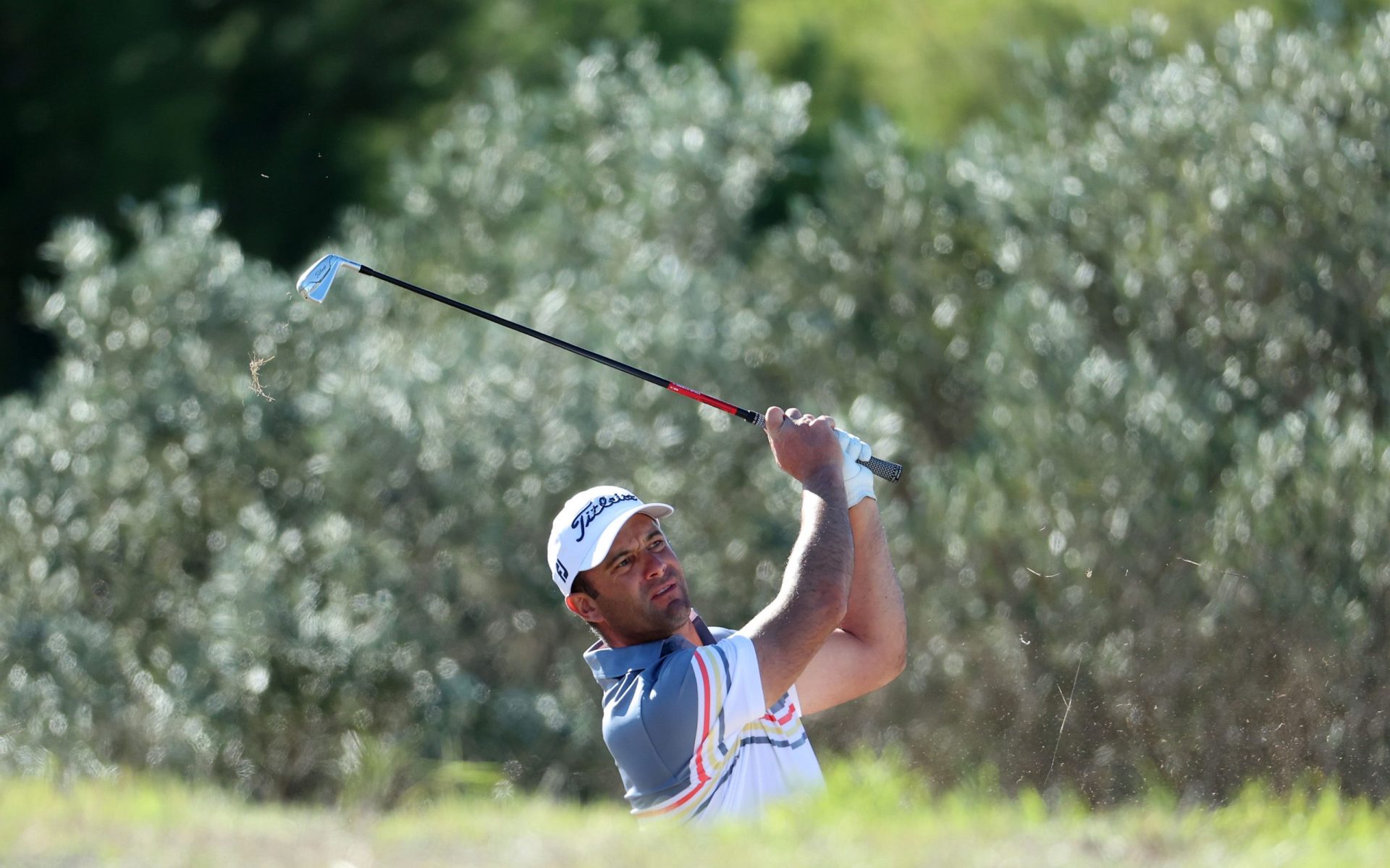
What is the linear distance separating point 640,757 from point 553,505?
17.0 feet

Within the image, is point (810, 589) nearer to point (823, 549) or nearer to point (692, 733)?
point (823, 549)

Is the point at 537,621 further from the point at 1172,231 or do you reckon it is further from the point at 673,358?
the point at 1172,231

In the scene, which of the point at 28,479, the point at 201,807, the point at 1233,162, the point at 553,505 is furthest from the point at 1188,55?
the point at 201,807

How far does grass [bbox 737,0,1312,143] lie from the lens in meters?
9.95

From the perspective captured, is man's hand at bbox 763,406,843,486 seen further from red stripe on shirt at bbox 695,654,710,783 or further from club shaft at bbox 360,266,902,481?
red stripe on shirt at bbox 695,654,710,783

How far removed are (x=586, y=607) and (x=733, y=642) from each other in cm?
48

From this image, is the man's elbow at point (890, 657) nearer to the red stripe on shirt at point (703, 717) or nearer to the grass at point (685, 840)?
the red stripe on shirt at point (703, 717)

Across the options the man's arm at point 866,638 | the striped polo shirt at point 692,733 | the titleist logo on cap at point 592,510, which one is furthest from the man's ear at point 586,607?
the man's arm at point 866,638

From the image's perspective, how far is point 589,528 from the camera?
3.54m

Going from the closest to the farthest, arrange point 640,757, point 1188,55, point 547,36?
point 640,757
point 1188,55
point 547,36

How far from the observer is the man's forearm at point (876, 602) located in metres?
3.80

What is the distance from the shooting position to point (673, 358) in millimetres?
8586

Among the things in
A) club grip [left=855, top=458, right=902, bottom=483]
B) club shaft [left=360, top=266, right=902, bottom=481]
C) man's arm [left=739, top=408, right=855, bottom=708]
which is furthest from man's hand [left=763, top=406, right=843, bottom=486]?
club grip [left=855, top=458, right=902, bottom=483]

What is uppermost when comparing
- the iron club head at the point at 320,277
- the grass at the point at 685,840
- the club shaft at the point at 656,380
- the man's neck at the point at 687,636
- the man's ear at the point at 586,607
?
the iron club head at the point at 320,277
